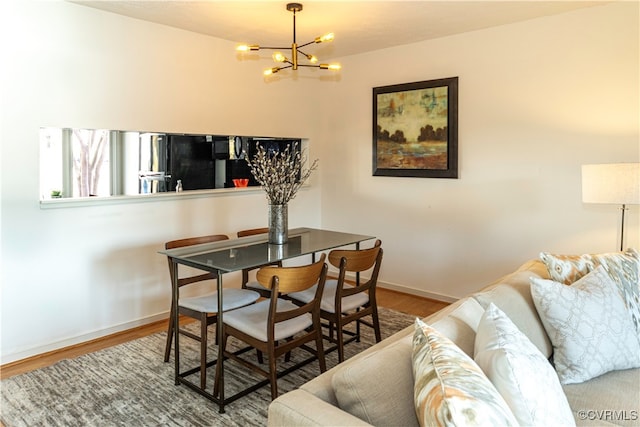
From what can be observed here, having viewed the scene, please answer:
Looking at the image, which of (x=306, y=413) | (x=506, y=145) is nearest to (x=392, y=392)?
(x=306, y=413)

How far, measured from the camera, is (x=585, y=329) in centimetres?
182

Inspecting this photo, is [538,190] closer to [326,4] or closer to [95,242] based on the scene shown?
[326,4]

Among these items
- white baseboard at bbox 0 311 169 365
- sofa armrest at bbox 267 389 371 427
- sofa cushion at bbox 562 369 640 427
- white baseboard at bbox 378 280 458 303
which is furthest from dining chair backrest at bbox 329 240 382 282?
white baseboard at bbox 0 311 169 365

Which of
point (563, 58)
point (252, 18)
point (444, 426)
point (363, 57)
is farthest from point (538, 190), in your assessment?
point (444, 426)

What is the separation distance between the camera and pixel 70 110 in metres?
3.24

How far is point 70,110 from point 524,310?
3.27 metres

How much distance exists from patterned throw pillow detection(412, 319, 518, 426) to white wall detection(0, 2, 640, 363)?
296cm

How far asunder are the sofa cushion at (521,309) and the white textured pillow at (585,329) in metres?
0.05

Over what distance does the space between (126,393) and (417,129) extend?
3373mm

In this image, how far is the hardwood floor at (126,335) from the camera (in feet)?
9.85

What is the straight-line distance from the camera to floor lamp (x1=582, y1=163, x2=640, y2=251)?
266 cm

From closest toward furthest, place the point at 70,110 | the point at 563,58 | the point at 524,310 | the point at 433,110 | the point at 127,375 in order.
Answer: the point at 524,310, the point at 127,375, the point at 70,110, the point at 563,58, the point at 433,110

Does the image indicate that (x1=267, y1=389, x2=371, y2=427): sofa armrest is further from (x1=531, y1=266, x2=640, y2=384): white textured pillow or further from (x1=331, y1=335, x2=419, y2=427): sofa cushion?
(x1=531, y1=266, x2=640, y2=384): white textured pillow

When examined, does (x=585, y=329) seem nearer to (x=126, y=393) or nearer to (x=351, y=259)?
(x=351, y=259)
